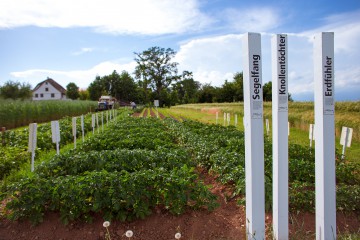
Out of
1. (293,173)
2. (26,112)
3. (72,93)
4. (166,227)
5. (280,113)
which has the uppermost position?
(72,93)

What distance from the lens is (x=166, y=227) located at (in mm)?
4641

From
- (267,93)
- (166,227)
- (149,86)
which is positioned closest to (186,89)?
(149,86)

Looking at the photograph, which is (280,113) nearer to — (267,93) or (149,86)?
(267,93)

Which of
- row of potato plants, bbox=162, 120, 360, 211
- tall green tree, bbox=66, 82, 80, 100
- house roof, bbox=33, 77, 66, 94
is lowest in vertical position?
row of potato plants, bbox=162, 120, 360, 211

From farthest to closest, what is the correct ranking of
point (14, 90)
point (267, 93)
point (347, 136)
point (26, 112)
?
point (267, 93) → point (14, 90) → point (26, 112) → point (347, 136)

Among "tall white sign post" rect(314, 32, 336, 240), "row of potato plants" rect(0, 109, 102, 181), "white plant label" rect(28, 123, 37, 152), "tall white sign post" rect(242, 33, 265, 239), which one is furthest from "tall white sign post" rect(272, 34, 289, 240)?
"row of potato plants" rect(0, 109, 102, 181)

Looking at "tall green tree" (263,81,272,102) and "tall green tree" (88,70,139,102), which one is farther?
"tall green tree" (88,70,139,102)

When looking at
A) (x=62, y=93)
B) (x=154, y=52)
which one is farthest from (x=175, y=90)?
(x=62, y=93)

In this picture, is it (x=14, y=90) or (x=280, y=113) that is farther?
(x=14, y=90)

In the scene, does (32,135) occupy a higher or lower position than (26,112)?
lower

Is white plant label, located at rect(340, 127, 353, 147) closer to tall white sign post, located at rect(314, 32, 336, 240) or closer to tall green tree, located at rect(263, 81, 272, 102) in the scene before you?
tall white sign post, located at rect(314, 32, 336, 240)

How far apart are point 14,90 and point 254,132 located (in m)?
48.2

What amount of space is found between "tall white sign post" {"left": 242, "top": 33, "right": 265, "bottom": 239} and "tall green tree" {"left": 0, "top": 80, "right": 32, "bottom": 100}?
4650cm

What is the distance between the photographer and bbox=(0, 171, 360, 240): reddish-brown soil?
14.8ft
